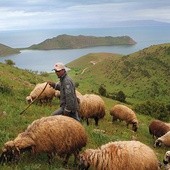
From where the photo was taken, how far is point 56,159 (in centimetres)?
1208

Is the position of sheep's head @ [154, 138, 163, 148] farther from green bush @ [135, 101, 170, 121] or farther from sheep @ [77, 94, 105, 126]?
green bush @ [135, 101, 170, 121]

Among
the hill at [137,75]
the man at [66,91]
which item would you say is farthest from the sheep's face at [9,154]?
the hill at [137,75]

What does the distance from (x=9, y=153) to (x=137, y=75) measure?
5000 inches

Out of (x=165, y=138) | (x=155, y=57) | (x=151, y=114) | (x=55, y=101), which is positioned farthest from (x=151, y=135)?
(x=155, y=57)

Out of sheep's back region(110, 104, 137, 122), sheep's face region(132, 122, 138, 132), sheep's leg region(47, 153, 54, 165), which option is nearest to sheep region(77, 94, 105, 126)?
sheep's face region(132, 122, 138, 132)

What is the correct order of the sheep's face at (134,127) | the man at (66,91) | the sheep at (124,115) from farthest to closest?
the sheep at (124,115)
the sheep's face at (134,127)
the man at (66,91)

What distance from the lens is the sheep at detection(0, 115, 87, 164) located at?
1115cm

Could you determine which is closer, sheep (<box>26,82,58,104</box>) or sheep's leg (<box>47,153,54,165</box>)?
sheep's leg (<box>47,153,54,165</box>)

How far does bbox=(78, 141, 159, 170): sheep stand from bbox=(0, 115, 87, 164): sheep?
680 millimetres

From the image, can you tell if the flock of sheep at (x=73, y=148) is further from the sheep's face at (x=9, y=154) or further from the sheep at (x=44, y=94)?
the sheep at (x=44, y=94)

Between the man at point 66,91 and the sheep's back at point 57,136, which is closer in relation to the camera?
the sheep's back at point 57,136

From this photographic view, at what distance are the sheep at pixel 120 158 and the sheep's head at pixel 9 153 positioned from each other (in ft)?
6.37

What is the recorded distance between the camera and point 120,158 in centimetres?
1048

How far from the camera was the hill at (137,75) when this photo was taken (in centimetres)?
11544
